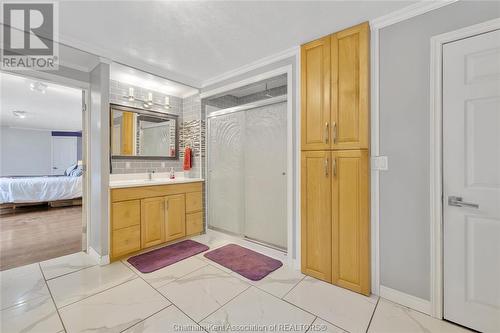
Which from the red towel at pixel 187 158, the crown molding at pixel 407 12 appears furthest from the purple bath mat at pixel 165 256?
the crown molding at pixel 407 12

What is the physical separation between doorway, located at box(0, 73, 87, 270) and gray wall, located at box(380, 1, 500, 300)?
3.42m

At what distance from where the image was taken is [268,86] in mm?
3568

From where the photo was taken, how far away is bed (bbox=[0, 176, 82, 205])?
491 cm

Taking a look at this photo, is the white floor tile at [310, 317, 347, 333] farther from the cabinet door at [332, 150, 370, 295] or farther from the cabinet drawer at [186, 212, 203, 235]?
the cabinet drawer at [186, 212, 203, 235]

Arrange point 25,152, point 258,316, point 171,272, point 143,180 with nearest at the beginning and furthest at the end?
point 258,316, point 171,272, point 143,180, point 25,152

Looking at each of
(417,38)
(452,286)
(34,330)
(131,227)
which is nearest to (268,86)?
(417,38)

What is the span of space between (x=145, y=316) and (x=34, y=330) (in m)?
0.70

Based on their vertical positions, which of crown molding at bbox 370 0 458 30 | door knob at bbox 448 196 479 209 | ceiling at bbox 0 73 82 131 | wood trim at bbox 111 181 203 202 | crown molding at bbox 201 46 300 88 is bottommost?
→ wood trim at bbox 111 181 203 202

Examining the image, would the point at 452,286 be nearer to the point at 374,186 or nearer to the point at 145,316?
the point at 374,186

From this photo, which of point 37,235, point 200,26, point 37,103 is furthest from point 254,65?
point 37,103

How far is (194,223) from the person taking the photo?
11.0ft

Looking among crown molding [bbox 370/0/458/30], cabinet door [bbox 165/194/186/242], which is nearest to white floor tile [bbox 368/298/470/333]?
crown molding [bbox 370/0/458/30]

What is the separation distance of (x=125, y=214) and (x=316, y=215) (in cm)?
219

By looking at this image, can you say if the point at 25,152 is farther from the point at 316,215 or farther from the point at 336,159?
the point at 336,159
